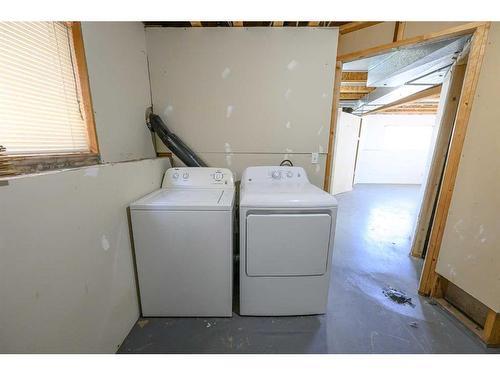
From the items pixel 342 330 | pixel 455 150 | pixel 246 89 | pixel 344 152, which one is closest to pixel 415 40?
pixel 455 150

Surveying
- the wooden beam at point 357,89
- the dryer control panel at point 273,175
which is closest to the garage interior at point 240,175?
the dryer control panel at point 273,175

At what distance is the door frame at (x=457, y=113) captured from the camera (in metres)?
1.32

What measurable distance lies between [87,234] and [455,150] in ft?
8.03

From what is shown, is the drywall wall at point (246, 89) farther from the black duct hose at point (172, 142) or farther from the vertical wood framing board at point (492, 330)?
the vertical wood framing board at point (492, 330)

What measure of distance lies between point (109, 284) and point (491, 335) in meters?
2.45

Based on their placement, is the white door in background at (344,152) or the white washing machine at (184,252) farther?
the white door in background at (344,152)

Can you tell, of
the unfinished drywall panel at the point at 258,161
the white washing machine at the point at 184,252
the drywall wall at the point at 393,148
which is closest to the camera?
the white washing machine at the point at 184,252

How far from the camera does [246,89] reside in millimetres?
Answer: 1920

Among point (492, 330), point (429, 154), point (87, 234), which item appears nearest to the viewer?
point (87, 234)

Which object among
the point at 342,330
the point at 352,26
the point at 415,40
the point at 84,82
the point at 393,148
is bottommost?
the point at 342,330

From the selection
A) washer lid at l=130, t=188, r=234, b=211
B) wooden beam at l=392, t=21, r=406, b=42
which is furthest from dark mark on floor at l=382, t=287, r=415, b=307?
wooden beam at l=392, t=21, r=406, b=42

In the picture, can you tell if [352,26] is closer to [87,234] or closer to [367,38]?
[367,38]

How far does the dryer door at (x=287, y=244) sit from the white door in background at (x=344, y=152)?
363 centimetres

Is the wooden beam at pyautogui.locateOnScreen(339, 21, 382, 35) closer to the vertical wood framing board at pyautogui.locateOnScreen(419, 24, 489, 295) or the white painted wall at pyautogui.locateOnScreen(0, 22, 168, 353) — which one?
the vertical wood framing board at pyautogui.locateOnScreen(419, 24, 489, 295)
